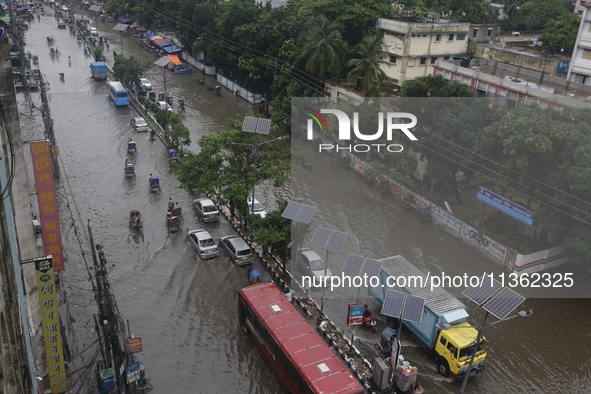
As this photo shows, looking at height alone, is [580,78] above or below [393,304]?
above

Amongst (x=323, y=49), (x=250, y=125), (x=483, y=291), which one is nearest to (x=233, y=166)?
(x=250, y=125)

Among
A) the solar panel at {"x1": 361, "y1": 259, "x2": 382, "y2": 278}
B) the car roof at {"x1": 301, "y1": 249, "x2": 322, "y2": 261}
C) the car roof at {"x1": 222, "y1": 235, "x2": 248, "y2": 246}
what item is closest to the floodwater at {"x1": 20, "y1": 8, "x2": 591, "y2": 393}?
the car roof at {"x1": 222, "y1": 235, "x2": 248, "y2": 246}

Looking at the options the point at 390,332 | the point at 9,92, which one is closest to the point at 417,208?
the point at 390,332

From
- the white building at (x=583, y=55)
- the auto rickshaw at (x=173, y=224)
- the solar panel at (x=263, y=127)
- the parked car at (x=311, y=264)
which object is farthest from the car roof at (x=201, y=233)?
the white building at (x=583, y=55)

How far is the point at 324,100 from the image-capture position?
1908 inches

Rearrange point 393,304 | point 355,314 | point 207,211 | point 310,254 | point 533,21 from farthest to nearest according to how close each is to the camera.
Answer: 1. point 533,21
2. point 207,211
3. point 310,254
4. point 355,314
5. point 393,304

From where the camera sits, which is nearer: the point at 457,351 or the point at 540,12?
the point at 457,351

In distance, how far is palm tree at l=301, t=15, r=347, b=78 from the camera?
45594 millimetres

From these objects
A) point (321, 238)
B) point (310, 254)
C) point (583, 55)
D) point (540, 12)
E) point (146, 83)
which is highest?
point (540, 12)

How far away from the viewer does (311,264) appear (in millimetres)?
26609

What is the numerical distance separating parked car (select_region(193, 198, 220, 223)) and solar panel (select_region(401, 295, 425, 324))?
14611mm

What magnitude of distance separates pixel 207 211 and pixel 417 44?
1066 inches

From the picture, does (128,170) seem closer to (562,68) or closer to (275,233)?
(275,233)

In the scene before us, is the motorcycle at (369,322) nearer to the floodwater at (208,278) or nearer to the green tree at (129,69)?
the floodwater at (208,278)
